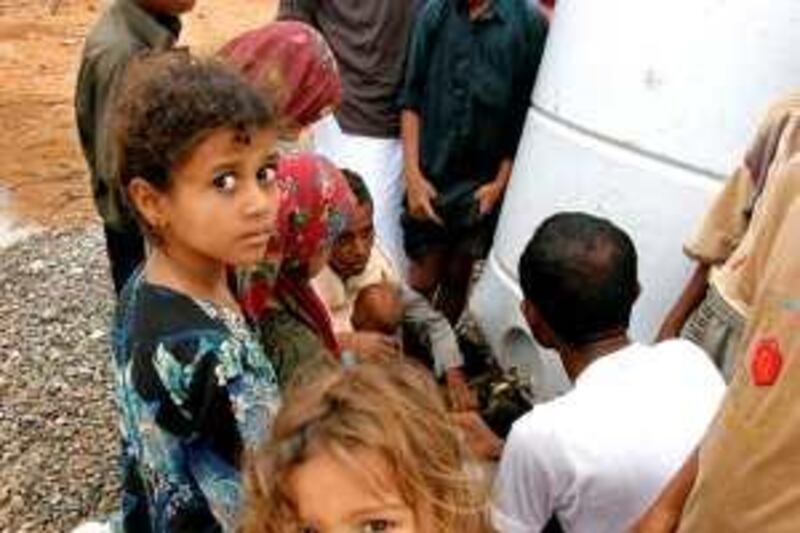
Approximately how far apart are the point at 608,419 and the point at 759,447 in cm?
47

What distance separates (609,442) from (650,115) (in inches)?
41.6

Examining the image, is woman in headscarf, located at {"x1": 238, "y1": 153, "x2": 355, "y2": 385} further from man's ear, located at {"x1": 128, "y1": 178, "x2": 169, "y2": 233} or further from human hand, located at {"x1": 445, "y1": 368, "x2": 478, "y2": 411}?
human hand, located at {"x1": 445, "y1": 368, "x2": 478, "y2": 411}

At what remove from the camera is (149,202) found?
1.91 metres

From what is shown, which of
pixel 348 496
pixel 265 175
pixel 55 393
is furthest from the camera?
pixel 55 393

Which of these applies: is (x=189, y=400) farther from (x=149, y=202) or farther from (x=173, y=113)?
(x=173, y=113)

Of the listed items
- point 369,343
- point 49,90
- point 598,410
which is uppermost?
point 598,410

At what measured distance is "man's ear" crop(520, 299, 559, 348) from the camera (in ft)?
8.08

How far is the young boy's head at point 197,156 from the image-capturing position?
1.85 meters

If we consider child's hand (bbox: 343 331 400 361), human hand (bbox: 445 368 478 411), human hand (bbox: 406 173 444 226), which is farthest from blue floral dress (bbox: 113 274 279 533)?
human hand (bbox: 406 173 444 226)

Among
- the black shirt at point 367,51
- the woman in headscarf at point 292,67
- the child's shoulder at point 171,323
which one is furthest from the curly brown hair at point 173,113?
the black shirt at point 367,51

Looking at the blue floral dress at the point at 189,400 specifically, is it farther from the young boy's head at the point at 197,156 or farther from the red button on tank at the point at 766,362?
the red button on tank at the point at 766,362

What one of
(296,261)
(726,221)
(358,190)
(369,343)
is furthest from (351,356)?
(358,190)

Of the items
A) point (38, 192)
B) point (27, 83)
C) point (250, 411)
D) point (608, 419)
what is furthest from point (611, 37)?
point (27, 83)

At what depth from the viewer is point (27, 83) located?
1212 centimetres
